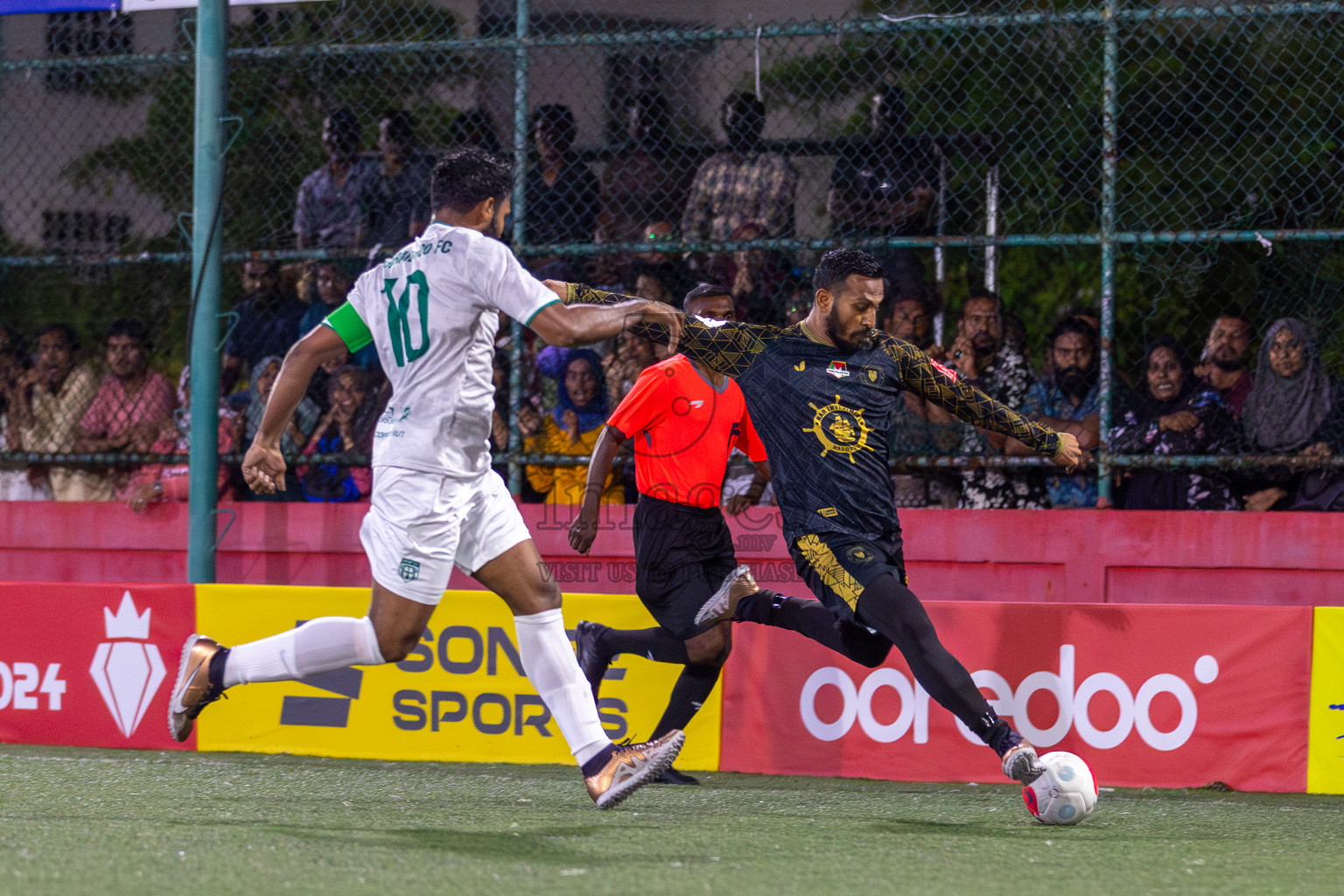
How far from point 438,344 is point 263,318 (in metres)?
4.28

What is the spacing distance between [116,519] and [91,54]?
291cm

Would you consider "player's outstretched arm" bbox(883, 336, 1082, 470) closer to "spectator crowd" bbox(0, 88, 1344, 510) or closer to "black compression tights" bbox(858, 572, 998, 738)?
"black compression tights" bbox(858, 572, 998, 738)

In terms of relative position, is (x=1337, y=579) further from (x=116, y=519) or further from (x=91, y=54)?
(x=91, y=54)

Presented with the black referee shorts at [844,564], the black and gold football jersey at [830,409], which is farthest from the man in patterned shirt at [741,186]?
the black referee shorts at [844,564]

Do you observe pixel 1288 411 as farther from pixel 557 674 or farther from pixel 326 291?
pixel 326 291

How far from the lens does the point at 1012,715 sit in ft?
20.9

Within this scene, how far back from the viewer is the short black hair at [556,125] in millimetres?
8133

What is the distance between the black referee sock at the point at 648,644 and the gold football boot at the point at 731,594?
312mm

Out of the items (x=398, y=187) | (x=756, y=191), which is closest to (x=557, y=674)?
(x=756, y=191)

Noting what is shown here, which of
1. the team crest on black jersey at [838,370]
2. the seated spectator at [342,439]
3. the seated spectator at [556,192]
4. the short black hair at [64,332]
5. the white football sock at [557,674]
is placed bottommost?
the white football sock at [557,674]

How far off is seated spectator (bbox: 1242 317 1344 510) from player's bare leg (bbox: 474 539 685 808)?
360 centimetres

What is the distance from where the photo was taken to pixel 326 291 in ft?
28.0

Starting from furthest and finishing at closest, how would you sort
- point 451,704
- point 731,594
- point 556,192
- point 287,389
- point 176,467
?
point 176,467, point 556,192, point 451,704, point 731,594, point 287,389

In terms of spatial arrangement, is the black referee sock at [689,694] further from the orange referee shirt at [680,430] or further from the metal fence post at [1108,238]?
the metal fence post at [1108,238]
